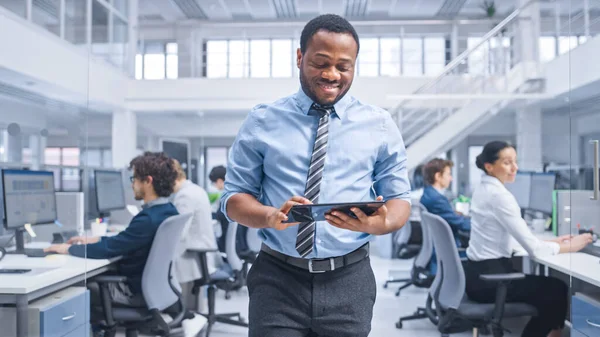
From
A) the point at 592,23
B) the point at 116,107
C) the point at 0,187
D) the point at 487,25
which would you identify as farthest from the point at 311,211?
the point at 487,25

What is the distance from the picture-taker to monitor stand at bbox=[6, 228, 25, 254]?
262 centimetres

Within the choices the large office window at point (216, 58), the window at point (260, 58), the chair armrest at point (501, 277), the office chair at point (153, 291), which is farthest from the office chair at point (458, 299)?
the large office window at point (216, 58)

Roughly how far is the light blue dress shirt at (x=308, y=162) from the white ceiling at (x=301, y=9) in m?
7.64

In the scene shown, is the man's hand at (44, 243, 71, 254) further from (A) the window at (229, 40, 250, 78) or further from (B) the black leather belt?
(A) the window at (229, 40, 250, 78)

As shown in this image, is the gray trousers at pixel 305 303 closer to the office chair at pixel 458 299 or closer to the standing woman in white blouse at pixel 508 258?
the office chair at pixel 458 299

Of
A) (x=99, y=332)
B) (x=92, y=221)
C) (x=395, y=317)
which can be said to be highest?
(x=92, y=221)

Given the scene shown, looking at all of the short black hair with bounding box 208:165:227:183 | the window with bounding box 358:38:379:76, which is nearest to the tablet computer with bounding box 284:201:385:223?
the short black hair with bounding box 208:165:227:183

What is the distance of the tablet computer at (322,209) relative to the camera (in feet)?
3.57

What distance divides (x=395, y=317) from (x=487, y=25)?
7.06 m

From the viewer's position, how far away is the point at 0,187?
8.18ft

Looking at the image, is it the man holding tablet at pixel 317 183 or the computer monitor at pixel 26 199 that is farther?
the computer monitor at pixel 26 199

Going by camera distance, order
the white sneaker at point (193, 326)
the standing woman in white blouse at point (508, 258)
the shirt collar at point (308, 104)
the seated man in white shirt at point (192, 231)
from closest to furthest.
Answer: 1. the shirt collar at point (308, 104)
2. the standing woman in white blouse at point (508, 258)
3. the seated man in white shirt at point (192, 231)
4. the white sneaker at point (193, 326)

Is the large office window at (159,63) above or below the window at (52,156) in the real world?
above

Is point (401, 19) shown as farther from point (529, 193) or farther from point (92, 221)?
point (92, 221)
